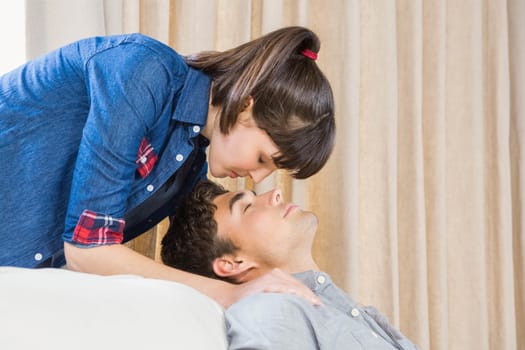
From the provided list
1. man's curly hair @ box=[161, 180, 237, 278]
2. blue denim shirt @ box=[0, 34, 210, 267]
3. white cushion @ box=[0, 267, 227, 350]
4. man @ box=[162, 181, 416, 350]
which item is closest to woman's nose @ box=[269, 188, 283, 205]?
man @ box=[162, 181, 416, 350]

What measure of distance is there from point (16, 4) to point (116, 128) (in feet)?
2.56

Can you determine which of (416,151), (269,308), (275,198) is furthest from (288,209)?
(416,151)

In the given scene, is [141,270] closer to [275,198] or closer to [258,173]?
[258,173]

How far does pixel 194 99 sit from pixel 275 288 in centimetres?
43

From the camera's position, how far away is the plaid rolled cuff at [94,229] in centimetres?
130

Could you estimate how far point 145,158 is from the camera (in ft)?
4.83

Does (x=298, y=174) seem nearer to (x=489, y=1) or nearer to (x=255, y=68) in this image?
(x=255, y=68)

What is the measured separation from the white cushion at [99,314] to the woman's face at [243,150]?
44cm

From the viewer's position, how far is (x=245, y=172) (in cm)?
147

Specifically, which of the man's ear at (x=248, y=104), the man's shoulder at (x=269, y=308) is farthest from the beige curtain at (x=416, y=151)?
the man's shoulder at (x=269, y=308)

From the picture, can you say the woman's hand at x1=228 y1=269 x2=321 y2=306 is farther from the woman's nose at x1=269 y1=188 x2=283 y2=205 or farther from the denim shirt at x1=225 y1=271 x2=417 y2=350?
the woman's nose at x1=269 y1=188 x2=283 y2=205

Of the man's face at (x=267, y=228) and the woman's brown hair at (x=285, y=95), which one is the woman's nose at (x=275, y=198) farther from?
the woman's brown hair at (x=285, y=95)

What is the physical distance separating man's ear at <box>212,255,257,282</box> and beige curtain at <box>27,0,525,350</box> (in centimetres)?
37

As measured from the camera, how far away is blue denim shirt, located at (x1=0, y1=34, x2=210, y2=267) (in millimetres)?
1308
